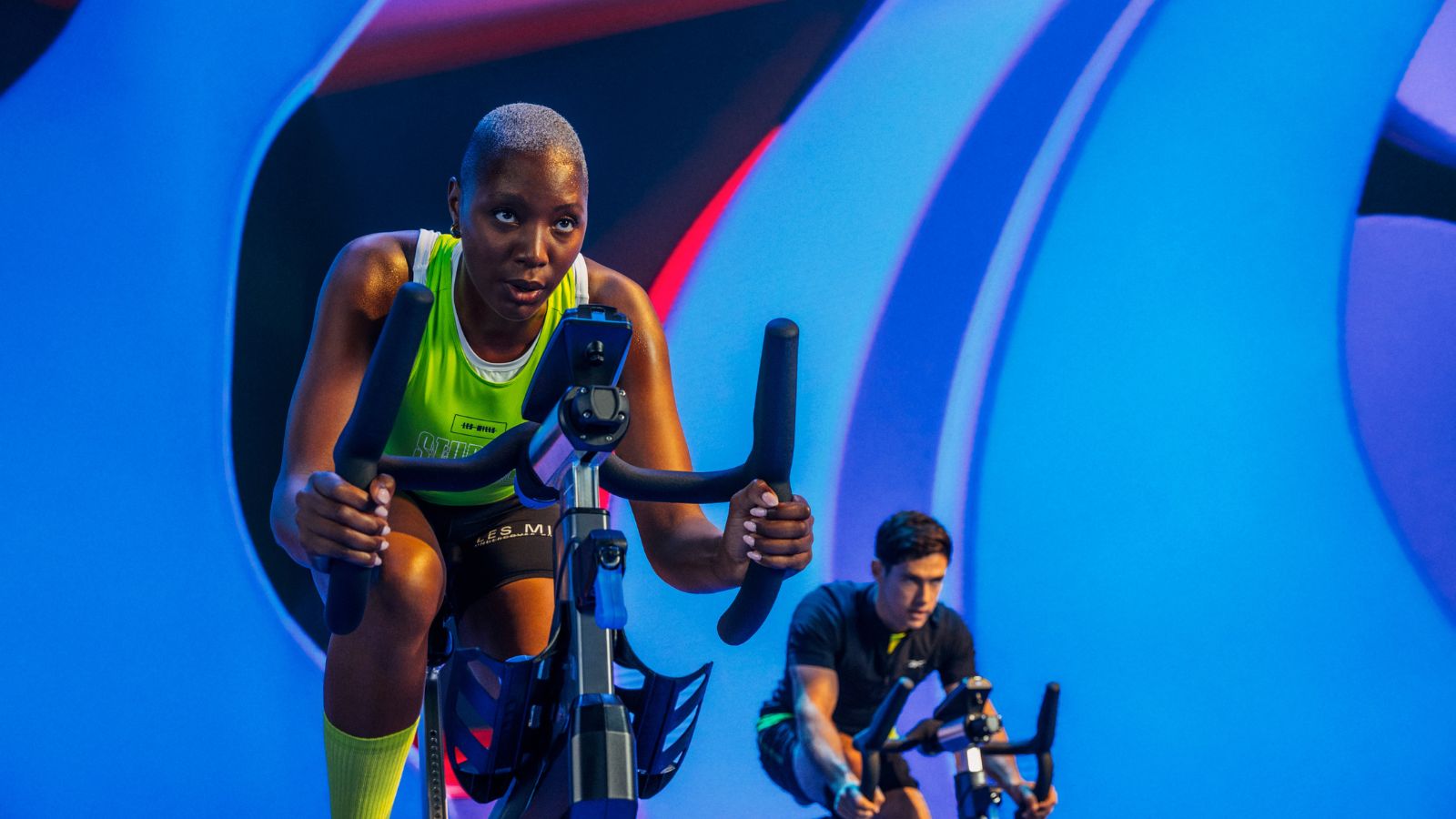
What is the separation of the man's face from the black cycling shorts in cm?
125

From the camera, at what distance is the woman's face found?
1576 mm

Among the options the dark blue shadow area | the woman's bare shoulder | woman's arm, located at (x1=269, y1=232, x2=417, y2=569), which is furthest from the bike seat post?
the dark blue shadow area

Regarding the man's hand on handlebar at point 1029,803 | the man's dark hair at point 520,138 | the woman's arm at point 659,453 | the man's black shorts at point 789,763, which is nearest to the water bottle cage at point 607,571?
the woman's arm at point 659,453

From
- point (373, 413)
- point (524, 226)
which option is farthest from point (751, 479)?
point (524, 226)

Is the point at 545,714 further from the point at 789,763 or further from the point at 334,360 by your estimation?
the point at 789,763

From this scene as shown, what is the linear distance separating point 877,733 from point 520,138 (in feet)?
3.86

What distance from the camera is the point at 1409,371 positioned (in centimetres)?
370

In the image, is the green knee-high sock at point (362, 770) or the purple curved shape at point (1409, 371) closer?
the green knee-high sock at point (362, 770)

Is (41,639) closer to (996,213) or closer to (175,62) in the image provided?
(175,62)

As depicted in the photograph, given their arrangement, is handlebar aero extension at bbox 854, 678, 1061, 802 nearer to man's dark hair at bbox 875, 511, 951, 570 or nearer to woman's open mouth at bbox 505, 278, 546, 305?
man's dark hair at bbox 875, 511, 951, 570

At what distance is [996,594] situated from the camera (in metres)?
3.48

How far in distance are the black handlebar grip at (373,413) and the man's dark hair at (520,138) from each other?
2.22 feet

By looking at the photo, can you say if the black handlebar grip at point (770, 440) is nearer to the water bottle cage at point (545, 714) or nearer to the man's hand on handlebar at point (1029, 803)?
the water bottle cage at point (545, 714)

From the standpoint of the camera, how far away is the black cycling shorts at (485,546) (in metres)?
1.82
